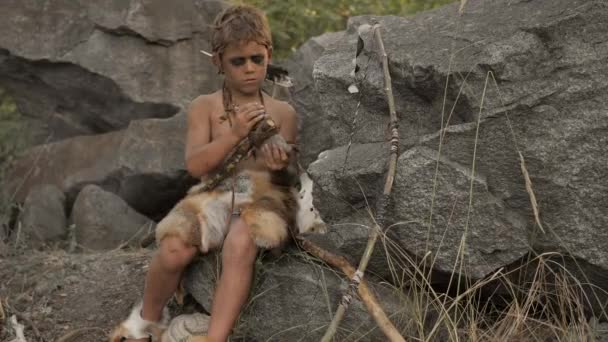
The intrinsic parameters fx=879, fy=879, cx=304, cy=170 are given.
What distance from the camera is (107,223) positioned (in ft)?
15.9

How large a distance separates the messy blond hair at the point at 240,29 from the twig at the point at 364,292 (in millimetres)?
847

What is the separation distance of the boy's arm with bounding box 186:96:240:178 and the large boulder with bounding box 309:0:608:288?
429 millimetres

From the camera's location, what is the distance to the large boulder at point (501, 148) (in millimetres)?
3061

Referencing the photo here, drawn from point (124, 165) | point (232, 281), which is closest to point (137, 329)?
point (232, 281)

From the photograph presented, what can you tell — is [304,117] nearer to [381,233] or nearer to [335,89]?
[335,89]

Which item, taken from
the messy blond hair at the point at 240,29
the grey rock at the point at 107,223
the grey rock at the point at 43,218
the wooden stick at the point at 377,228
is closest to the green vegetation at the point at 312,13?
the grey rock at the point at 107,223

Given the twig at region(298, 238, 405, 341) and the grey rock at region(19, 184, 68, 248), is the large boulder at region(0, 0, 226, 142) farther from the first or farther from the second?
the twig at region(298, 238, 405, 341)

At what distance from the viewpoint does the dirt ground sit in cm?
393

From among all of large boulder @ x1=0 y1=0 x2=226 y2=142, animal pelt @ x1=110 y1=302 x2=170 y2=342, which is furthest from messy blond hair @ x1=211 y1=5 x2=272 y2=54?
large boulder @ x1=0 y1=0 x2=226 y2=142

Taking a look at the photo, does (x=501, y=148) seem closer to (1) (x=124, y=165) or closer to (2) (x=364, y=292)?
(2) (x=364, y=292)

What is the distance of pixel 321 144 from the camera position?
14.4ft

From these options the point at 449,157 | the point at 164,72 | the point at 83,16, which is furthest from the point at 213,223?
the point at 83,16

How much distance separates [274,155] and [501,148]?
931mm

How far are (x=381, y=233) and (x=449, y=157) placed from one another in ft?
1.21
